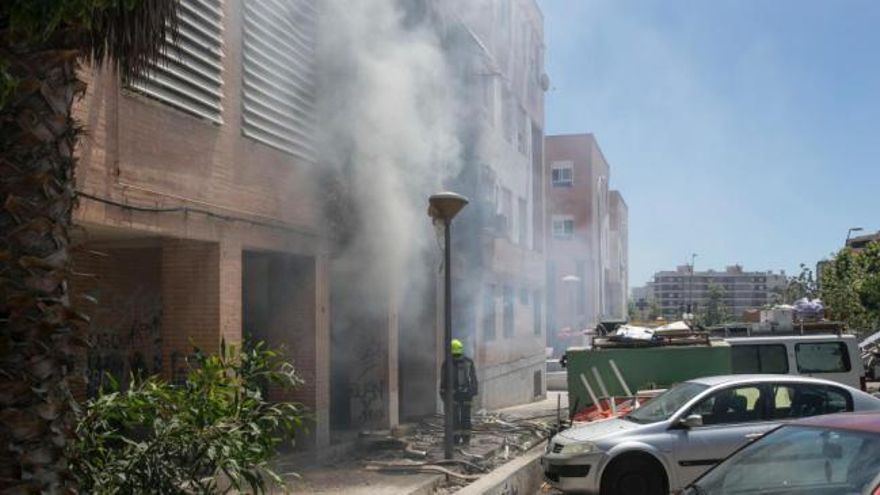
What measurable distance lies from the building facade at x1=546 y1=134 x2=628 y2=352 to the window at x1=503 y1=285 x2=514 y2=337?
17.3 meters

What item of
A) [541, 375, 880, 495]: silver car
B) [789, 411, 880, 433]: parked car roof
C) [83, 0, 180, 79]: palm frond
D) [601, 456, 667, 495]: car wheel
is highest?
[83, 0, 180, 79]: palm frond

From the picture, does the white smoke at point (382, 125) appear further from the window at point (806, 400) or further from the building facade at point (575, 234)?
the building facade at point (575, 234)

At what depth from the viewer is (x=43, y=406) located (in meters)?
3.32

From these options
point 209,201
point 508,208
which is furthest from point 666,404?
point 508,208

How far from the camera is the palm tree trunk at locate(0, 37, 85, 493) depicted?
10.7 feet

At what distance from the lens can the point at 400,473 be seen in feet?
32.1

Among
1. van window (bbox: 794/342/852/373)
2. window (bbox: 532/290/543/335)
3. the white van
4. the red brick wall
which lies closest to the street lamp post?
the red brick wall

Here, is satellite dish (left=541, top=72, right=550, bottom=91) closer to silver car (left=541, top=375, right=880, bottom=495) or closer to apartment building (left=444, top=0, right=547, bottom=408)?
apartment building (left=444, top=0, right=547, bottom=408)

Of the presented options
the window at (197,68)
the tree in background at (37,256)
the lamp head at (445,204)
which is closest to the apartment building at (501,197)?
the lamp head at (445,204)

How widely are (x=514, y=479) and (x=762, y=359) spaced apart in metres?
5.07

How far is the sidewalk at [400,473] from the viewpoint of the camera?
8.88 m

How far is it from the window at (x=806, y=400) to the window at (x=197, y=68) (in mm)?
6474

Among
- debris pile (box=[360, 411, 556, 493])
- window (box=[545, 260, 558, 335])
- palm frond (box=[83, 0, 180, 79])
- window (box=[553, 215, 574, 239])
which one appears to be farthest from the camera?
window (box=[553, 215, 574, 239])

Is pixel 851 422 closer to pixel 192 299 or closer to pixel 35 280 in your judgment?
pixel 35 280
